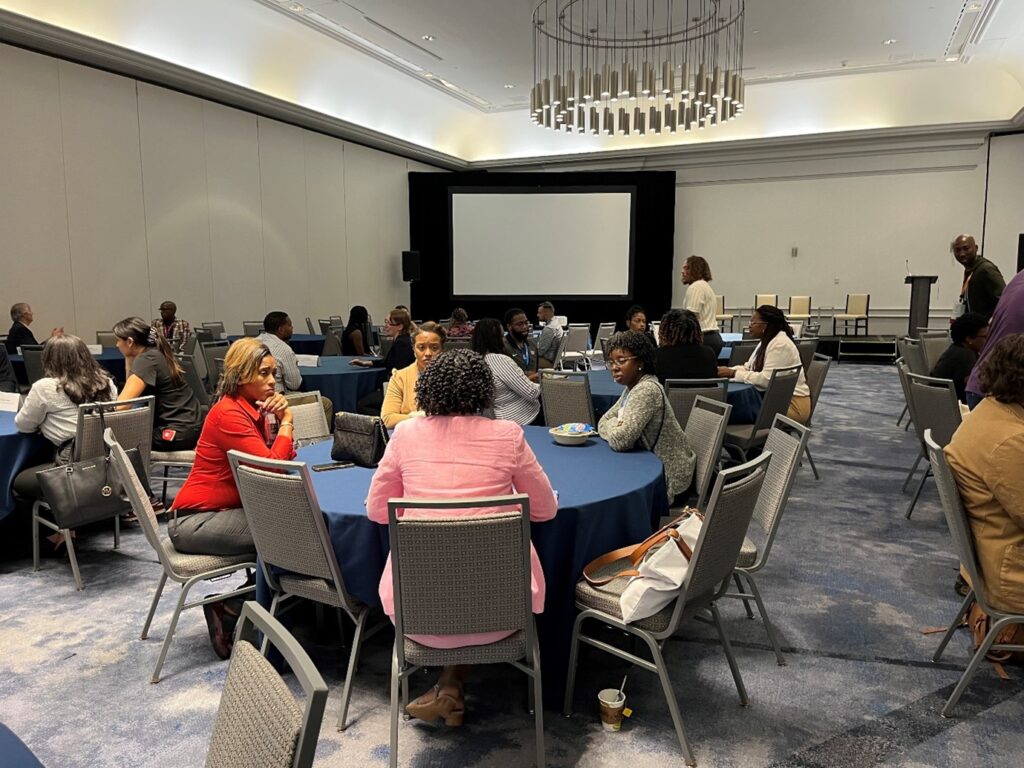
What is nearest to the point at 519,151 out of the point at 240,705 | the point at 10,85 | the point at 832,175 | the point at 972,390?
the point at 832,175

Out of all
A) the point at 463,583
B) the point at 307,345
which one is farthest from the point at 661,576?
the point at 307,345

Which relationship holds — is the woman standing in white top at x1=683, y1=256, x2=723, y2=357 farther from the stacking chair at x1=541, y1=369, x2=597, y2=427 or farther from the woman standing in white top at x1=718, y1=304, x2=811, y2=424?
the stacking chair at x1=541, y1=369, x2=597, y2=427

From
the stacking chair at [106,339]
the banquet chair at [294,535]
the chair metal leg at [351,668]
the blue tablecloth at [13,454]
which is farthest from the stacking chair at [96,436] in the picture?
the stacking chair at [106,339]

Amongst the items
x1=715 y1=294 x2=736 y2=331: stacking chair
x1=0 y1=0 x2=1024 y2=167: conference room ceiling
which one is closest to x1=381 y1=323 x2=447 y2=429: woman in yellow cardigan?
x1=0 y1=0 x2=1024 y2=167: conference room ceiling

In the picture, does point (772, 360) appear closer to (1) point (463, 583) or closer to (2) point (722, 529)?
(2) point (722, 529)

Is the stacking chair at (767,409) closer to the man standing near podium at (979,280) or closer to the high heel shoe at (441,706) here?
the man standing near podium at (979,280)

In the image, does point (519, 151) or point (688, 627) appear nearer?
point (688, 627)

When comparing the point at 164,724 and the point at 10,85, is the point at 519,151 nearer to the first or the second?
the point at 10,85

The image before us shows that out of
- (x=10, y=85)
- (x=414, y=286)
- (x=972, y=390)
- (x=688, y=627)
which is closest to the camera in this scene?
(x=688, y=627)

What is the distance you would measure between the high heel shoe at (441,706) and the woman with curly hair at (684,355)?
2.68 meters

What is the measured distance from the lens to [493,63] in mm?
11531

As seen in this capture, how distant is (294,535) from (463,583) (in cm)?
71

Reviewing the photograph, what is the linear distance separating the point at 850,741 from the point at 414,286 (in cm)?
1315

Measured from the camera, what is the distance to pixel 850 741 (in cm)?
239
